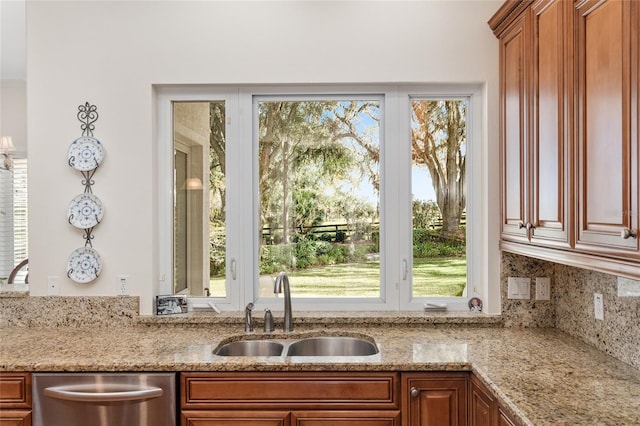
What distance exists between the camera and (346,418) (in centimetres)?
197

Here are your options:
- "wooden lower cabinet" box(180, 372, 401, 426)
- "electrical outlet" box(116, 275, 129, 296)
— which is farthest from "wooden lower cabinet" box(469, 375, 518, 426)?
"electrical outlet" box(116, 275, 129, 296)

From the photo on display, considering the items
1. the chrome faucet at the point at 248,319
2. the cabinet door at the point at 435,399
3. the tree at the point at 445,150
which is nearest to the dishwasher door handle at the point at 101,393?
the chrome faucet at the point at 248,319

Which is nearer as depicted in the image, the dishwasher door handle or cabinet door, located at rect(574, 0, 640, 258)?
cabinet door, located at rect(574, 0, 640, 258)

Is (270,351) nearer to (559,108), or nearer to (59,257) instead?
(59,257)

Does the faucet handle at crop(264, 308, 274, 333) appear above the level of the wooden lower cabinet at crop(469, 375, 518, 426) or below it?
above

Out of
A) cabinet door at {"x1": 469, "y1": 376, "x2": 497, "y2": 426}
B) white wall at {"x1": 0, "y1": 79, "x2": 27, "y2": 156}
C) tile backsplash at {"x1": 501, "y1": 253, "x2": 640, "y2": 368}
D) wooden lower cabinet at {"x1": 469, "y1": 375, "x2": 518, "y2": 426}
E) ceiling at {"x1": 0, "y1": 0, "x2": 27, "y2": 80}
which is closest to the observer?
wooden lower cabinet at {"x1": 469, "y1": 375, "x2": 518, "y2": 426}

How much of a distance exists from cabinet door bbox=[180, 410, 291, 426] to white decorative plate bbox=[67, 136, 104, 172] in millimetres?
1367

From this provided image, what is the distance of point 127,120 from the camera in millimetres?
2570

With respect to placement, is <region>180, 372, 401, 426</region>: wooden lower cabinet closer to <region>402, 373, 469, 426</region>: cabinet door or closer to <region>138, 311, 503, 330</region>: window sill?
<region>402, 373, 469, 426</region>: cabinet door

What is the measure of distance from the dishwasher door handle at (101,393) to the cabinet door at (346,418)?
0.59 meters

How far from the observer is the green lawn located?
8.76ft

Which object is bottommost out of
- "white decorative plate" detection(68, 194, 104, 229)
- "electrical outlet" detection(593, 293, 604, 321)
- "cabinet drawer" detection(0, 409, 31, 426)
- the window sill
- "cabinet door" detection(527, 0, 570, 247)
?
"cabinet drawer" detection(0, 409, 31, 426)

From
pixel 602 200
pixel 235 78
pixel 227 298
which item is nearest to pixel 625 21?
pixel 602 200

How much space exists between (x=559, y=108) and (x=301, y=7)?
1433mm
